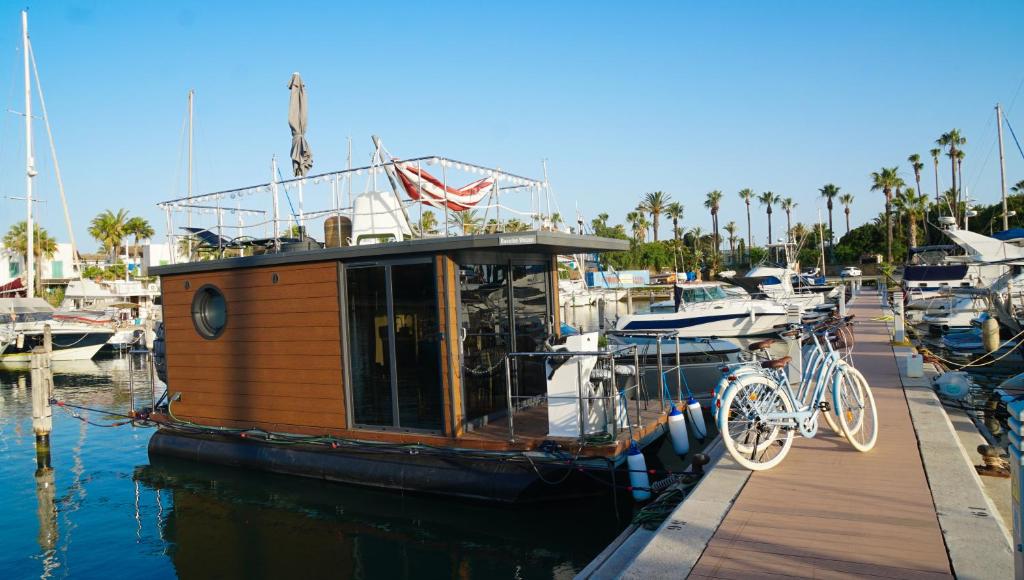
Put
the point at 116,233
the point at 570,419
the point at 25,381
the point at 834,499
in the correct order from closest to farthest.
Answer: the point at 834,499 < the point at 570,419 < the point at 25,381 < the point at 116,233

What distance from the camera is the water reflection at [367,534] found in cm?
686

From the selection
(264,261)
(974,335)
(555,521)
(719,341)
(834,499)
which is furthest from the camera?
(974,335)

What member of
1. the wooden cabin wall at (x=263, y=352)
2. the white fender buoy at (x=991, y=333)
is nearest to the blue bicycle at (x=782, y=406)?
the wooden cabin wall at (x=263, y=352)

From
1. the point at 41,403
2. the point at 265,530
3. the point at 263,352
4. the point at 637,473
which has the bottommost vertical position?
the point at 265,530

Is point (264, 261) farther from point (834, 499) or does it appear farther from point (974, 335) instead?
point (974, 335)

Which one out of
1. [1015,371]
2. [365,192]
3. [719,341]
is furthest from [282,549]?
[1015,371]

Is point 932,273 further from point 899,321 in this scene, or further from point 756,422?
point 756,422

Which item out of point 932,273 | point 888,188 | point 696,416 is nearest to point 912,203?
point 888,188

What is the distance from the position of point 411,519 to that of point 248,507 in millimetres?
2293

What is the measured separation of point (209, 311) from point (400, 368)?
3.36 metres

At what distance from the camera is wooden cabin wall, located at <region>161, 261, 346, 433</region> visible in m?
8.37

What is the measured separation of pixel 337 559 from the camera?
23.4ft

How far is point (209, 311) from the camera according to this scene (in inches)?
377

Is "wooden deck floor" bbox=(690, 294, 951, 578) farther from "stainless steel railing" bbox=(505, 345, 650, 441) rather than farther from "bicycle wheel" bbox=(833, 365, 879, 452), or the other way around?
"stainless steel railing" bbox=(505, 345, 650, 441)
